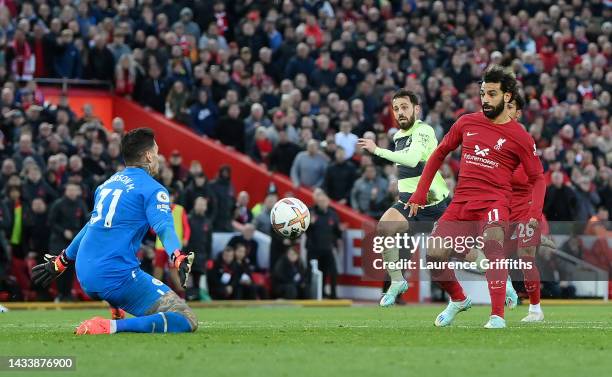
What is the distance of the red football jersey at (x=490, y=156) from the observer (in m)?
13.5

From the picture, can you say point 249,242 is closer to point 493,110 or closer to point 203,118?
point 203,118

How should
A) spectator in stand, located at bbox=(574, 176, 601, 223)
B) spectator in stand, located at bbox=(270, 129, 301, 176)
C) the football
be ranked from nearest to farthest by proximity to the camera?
the football < spectator in stand, located at bbox=(574, 176, 601, 223) < spectator in stand, located at bbox=(270, 129, 301, 176)

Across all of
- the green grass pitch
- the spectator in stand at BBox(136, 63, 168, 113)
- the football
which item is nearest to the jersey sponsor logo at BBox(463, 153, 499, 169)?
the green grass pitch

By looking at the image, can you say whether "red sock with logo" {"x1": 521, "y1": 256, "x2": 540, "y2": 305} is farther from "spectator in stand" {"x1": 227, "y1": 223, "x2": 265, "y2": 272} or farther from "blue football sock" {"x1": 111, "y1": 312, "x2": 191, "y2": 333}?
"spectator in stand" {"x1": 227, "y1": 223, "x2": 265, "y2": 272}

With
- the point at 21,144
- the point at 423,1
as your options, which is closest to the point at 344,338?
the point at 21,144

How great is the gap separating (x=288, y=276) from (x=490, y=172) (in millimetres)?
11571

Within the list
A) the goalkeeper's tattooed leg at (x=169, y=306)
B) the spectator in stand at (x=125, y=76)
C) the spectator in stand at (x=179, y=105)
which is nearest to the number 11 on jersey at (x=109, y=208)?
the goalkeeper's tattooed leg at (x=169, y=306)

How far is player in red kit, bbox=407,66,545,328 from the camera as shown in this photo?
43.8 feet

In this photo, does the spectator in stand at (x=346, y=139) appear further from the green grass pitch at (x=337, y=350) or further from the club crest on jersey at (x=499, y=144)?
the club crest on jersey at (x=499, y=144)

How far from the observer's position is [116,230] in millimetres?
12086

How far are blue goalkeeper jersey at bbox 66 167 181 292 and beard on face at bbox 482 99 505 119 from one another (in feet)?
11.3

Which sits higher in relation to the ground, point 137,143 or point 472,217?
point 137,143

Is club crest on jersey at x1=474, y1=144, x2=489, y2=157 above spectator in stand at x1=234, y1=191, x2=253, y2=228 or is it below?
above

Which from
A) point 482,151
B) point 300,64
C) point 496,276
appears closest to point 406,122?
point 482,151
